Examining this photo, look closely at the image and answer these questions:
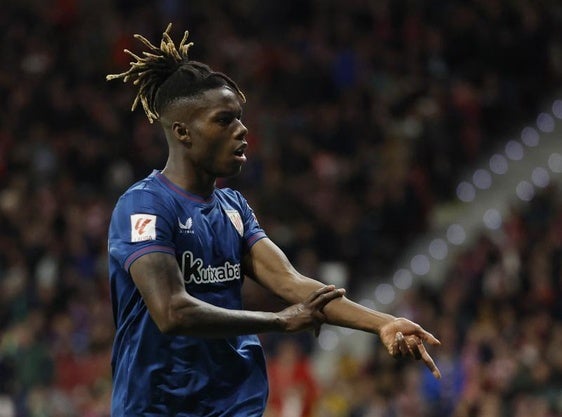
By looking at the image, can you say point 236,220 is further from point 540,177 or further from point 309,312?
point 540,177

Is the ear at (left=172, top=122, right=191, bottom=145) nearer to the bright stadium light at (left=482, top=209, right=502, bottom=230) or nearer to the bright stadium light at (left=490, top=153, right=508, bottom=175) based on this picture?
the bright stadium light at (left=482, top=209, right=502, bottom=230)

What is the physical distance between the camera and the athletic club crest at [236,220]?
16.8 ft

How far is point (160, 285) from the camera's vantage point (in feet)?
14.8

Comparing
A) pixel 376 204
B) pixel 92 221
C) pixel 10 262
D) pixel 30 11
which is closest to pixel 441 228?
pixel 376 204

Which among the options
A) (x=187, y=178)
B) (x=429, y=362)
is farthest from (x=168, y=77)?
(x=429, y=362)

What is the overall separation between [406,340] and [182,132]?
1.24 meters

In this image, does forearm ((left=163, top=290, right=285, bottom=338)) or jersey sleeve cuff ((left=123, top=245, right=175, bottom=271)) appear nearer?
forearm ((left=163, top=290, right=285, bottom=338))

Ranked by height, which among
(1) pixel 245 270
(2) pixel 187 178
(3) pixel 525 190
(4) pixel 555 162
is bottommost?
(1) pixel 245 270

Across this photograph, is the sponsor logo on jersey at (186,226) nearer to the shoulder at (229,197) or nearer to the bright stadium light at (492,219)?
the shoulder at (229,197)

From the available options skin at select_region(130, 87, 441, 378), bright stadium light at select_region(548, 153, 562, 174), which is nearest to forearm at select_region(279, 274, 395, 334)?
skin at select_region(130, 87, 441, 378)

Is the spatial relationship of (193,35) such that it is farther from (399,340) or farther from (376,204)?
(399,340)

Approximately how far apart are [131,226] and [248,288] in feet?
26.7

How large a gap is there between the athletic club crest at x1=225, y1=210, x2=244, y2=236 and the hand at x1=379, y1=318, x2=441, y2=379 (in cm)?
79

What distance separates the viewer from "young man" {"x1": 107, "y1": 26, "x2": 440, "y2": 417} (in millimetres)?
4582
